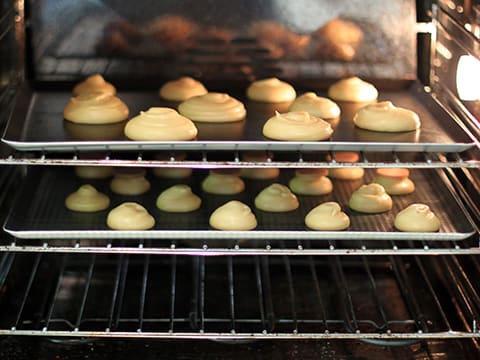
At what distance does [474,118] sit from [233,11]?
102cm

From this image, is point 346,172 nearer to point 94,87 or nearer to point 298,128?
point 298,128

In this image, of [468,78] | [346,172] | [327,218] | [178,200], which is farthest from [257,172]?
[468,78]

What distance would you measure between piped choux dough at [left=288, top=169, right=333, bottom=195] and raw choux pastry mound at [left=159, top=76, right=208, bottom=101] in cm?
49

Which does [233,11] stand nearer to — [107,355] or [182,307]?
[182,307]

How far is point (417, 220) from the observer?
2.55 metres

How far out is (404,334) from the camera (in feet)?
8.05

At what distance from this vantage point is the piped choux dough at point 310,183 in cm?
290

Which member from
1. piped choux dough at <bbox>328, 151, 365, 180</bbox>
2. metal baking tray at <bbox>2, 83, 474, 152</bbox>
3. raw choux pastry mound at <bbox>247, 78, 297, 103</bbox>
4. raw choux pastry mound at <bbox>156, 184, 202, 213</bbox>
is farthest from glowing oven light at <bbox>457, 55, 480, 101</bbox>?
raw choux pastry mound at <bbox>156, 184, 202, 213</bbox>

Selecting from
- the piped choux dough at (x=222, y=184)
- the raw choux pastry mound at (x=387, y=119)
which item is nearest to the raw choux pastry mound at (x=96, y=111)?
the piped choux dough at (x=222, y=184)

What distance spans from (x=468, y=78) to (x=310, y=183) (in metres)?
0.66

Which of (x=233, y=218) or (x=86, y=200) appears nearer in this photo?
(x=233, y=218)

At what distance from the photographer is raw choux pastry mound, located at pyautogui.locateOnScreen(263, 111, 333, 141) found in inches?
98.7

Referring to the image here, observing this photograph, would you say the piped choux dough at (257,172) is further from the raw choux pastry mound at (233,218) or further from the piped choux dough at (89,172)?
the piped choux dough at (89,172)

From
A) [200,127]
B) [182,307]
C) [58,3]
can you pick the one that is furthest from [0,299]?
[58,3]
